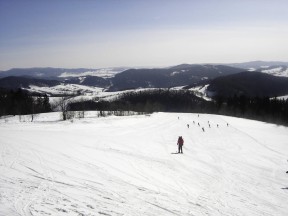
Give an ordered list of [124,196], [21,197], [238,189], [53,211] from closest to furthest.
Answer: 1. [53,211]
2. [21,197]
3. [124,196]
4. [238,189]

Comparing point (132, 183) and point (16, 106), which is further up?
point (16, 106)

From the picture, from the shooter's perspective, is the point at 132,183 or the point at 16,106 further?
the point at 16,106

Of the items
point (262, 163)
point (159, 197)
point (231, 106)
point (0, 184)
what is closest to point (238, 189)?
point (159, 197)

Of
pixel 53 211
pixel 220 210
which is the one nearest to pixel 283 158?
pixel 220 210

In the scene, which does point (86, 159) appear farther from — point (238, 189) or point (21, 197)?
point (238, 189)

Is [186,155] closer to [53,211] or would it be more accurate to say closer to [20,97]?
[53,211]

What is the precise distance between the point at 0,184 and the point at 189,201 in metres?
9.31

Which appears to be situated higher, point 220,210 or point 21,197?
point 21,197

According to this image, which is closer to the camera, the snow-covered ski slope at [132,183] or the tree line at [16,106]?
the snow-covered ski slope at [132,183]

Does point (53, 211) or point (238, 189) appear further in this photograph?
point (238, 189)

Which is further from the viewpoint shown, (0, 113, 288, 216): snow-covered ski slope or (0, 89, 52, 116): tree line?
(0, 89, 52, 116): tree line

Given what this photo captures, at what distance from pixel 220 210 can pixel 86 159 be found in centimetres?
1138

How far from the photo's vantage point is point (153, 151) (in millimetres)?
27094

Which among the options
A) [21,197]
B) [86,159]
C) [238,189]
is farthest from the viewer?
[86,159]
